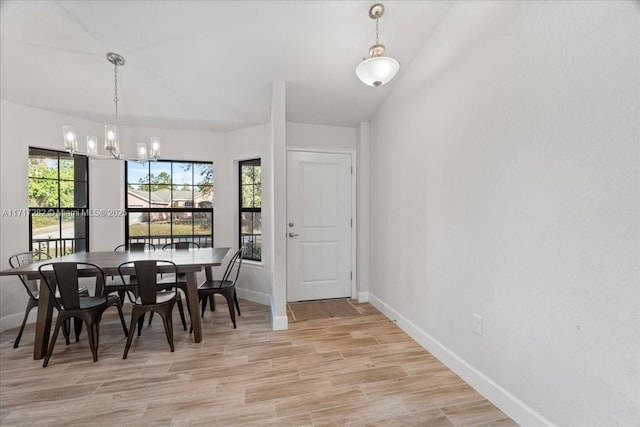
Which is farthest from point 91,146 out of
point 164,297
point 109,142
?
point 164,297

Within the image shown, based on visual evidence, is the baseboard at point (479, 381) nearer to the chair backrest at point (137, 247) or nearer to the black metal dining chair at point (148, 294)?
the black metal dining chair at point (148, 294)

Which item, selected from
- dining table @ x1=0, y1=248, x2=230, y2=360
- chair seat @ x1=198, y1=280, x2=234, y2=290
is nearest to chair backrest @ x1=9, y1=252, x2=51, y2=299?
dining table @ x1=0, y1=248, x2=230, y2=360

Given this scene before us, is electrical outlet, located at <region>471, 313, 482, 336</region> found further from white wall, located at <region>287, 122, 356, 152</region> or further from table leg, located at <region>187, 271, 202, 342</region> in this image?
white wall, located at <region>287, 122, 356, 152</region>

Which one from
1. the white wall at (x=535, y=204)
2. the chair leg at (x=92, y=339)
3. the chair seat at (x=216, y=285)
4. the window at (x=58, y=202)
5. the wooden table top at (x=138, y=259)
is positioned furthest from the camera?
the window at (x=58, y=202)

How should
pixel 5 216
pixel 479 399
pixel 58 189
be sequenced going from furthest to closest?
pixel 58 189 < pixel 5 216 < pixel 479 399

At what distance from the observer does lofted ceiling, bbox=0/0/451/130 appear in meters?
2.30

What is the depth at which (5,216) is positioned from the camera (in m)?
3.01

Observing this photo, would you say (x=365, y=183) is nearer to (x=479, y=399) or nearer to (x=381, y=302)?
(x=381, y=302)

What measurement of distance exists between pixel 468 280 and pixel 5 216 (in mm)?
4479

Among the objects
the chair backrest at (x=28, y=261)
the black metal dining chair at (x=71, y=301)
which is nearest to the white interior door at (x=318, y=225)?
the black metal dining chair at (x=71, y=301)

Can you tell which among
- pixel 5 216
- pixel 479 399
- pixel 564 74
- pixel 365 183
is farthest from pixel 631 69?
pixel 5 216

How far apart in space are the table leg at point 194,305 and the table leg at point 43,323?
43.5 inches

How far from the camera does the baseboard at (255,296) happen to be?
393 centimetres

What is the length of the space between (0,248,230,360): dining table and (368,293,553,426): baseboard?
2029 millimetres
